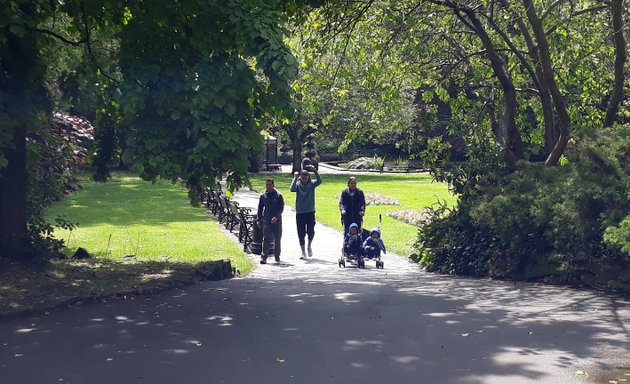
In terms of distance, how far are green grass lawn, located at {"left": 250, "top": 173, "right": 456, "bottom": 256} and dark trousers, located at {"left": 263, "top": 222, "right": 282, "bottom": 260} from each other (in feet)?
10.3

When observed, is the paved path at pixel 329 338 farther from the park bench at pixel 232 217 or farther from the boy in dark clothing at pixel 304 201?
the park bench at pixel 232 217

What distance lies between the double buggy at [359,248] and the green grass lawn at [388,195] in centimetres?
243

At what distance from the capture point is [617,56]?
14719 mm

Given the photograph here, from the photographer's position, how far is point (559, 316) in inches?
393

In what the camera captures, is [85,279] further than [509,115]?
No

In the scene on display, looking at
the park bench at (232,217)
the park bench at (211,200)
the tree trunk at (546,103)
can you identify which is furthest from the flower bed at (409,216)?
the tree trunk at (546,103)

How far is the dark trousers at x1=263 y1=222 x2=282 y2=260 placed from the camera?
1752 cm

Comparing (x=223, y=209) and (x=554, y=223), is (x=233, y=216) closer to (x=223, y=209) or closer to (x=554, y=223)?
(x=223, y=209)

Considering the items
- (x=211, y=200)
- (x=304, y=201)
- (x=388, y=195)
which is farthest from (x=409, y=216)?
(x=388, y=195)

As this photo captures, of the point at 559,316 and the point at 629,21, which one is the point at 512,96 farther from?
the point at 559,316

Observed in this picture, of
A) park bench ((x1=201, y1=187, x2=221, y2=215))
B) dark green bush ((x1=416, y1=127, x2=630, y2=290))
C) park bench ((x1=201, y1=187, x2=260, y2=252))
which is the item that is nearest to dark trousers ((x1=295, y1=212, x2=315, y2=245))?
park bench ((x1=201, y1=187, x2=260, y2=252))

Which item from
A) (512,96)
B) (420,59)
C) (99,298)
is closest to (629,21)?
(512,96)

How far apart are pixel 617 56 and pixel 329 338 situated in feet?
28.0

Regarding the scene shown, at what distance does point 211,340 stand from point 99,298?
281 centimetres
